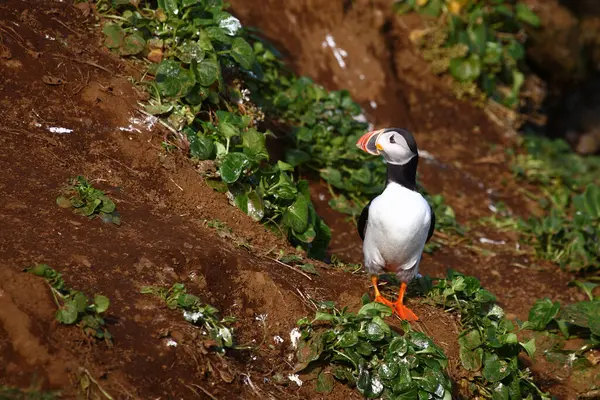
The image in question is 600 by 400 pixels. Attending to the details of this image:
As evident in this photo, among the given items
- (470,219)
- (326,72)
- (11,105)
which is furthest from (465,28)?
(11,105)

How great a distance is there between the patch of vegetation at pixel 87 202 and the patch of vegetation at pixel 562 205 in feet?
15.8

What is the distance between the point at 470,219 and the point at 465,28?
322 centimetres

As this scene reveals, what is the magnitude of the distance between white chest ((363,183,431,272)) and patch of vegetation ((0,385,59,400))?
98.6 inches

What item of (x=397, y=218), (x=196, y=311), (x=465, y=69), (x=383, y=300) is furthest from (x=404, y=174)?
(x=465, y=69)

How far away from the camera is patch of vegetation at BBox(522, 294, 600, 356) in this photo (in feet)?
21.6

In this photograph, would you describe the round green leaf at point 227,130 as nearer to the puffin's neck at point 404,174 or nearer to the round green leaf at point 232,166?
the round green leaf at point 232,166

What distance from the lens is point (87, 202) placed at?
5133 millimetres

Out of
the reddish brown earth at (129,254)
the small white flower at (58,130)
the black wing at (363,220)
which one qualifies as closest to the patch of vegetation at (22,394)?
the reddish brown earth at (129,254)

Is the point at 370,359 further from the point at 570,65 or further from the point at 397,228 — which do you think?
the point at 570,65

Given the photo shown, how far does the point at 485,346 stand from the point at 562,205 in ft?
15.4

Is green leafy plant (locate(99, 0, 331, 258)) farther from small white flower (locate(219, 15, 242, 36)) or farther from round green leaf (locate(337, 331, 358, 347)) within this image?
round green leaf (locate(337, 331, 358, 347))

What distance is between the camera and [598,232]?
27.6 ft

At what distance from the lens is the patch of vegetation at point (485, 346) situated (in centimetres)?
549

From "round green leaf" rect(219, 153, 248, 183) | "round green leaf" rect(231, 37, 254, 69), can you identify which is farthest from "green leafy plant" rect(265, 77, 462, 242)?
"round green leaf" rect(219, 153, 248, 183)
